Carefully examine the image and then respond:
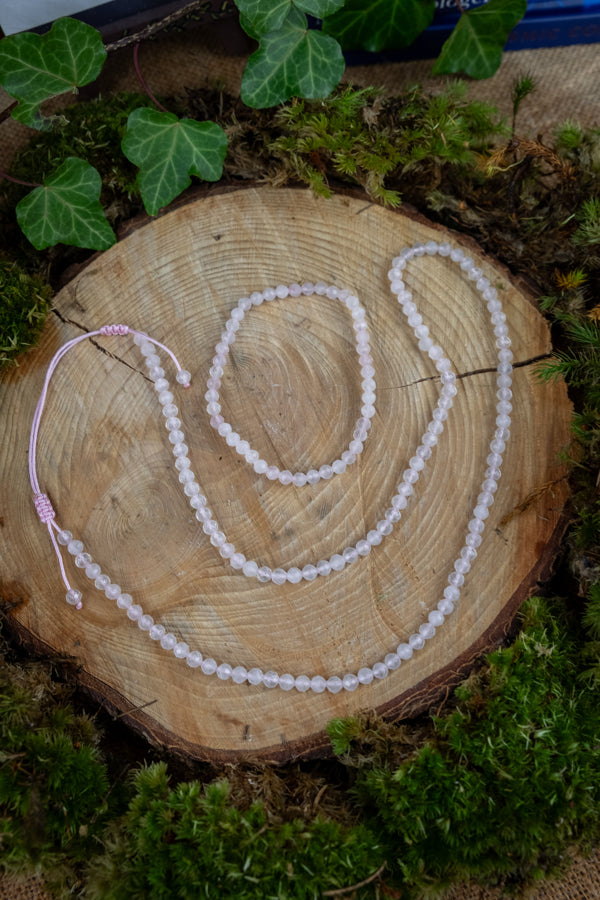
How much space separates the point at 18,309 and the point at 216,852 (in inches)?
45.9

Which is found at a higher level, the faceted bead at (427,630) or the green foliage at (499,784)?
the faceted bead at (427,630)

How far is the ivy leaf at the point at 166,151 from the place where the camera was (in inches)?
54.2

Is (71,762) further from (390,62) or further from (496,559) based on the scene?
(390,62)

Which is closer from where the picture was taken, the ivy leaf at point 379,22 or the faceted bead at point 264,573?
the faceted bead at point 264,573

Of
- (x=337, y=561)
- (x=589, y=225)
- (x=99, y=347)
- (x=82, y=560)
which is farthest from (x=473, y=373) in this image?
(x=82, y=560)

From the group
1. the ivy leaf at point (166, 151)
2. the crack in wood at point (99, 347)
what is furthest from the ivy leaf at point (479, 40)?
the crack in wood at point (99, 347)

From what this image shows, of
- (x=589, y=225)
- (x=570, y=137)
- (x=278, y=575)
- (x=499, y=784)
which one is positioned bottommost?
(x=499, y=784)

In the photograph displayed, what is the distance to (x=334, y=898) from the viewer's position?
1248mm

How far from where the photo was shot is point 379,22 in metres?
1.67

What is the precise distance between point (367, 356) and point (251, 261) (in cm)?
34

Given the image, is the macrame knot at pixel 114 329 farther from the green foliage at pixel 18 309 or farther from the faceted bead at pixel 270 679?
the faceted bead at pixel 270 679

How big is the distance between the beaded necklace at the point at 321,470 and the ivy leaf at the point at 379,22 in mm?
600

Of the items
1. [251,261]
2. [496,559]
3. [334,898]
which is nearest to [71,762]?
[334,898]

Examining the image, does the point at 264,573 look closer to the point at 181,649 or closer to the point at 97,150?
the point at 181,649
